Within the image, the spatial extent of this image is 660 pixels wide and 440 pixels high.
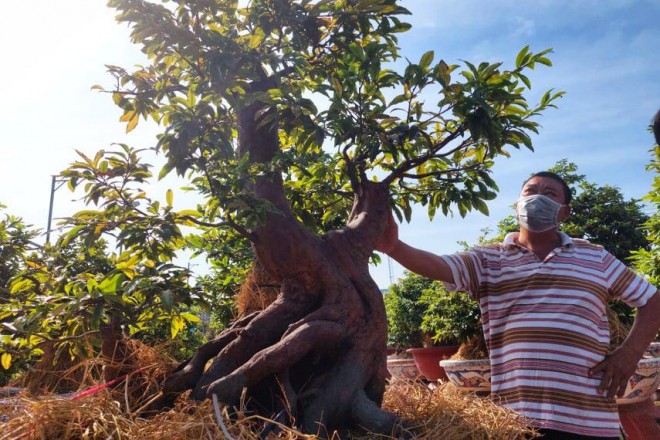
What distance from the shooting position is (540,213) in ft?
7.27

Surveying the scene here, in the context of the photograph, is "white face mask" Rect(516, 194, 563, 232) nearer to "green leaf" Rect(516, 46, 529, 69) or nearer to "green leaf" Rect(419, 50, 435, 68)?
"green leaf" Rect(516, 46, 529, 69)

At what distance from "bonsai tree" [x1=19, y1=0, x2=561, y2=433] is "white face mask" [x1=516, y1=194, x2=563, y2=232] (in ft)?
0.75

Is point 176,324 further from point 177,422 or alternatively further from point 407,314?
point 407,314

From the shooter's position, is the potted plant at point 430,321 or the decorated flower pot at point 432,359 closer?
the potted plant at point 430,321

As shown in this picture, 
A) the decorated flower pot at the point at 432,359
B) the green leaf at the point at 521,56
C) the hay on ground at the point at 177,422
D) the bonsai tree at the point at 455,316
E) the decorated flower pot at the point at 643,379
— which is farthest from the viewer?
the decorated flower pot at the point at 432,359

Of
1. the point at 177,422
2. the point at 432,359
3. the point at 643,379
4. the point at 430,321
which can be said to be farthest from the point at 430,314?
the point at 177,422

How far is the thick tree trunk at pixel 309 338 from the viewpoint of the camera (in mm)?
1775

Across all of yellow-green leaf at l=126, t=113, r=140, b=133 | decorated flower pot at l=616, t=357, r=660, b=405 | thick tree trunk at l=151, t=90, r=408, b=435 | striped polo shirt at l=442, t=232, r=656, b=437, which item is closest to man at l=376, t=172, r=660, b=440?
striped polo shirt at l=442, t=232, r=656, b=437

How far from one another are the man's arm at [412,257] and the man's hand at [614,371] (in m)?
0.62

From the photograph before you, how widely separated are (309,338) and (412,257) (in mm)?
623

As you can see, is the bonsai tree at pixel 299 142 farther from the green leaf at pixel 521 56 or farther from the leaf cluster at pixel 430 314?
the leaf cluster at pixel 430 314

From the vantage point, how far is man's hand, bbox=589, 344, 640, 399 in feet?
6.45

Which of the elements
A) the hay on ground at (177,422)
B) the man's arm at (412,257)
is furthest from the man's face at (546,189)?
the hay on ground at (177,422)

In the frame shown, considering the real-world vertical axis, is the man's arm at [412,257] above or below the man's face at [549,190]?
below
